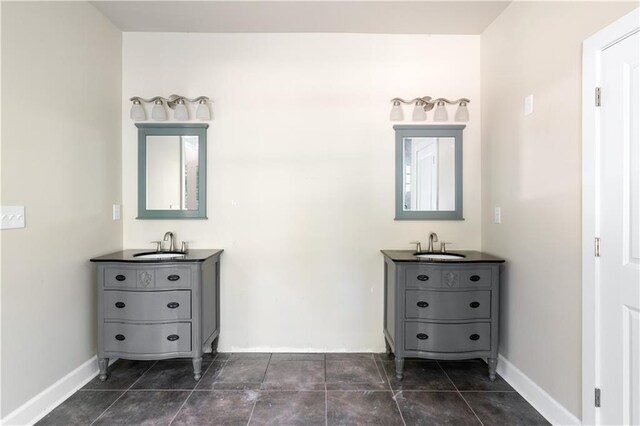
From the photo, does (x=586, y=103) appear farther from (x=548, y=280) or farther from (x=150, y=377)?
(x=150, y=377)

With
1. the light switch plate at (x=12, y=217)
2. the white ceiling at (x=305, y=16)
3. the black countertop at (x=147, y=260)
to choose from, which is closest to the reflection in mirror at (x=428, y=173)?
the white ceiling at (x=305, y=16)

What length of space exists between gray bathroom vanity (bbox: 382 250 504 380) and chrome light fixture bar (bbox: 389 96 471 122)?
1187 mm

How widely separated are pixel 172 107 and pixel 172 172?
545 millimetres

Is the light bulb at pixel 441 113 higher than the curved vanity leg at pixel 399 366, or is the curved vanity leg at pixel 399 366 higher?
the light bulb at pixel 441 113

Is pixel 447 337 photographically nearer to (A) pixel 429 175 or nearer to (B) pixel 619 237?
(B) pixel 619 237

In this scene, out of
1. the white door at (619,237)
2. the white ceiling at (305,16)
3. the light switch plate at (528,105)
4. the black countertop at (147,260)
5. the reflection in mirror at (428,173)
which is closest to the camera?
the white door at (619,237)

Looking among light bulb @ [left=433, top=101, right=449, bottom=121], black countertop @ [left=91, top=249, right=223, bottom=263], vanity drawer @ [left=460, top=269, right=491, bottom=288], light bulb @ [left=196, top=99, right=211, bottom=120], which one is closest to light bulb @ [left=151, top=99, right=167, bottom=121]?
light bulb @ [left=196, top=99, right=211, bottom=120]

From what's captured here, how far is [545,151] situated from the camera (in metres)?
1.86

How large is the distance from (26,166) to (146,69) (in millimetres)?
1300

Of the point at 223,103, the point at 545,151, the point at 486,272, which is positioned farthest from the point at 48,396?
the point at 545,151

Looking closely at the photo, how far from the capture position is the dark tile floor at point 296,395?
179cm

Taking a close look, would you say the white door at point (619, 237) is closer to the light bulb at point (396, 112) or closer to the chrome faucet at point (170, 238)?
A: the light bulb at point (396, 112)

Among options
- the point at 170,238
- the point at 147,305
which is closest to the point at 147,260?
the point at 147,305

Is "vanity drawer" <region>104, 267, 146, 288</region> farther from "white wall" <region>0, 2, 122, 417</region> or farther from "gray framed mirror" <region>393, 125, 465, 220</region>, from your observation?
"gray framed mirror" <region>393, 125, 465, 220</region>
